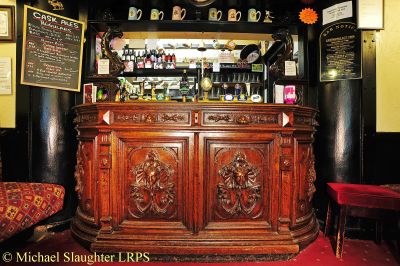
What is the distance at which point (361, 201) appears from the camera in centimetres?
208

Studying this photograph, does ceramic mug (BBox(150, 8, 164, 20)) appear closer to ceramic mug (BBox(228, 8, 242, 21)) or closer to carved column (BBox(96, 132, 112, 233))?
ceramic mug (BBox(228, 8, 242, 21))

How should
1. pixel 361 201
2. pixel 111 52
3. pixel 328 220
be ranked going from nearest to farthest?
pixel 361 201, pixel 328 220, pixel 111 52

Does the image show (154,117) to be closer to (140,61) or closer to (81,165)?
(81,165)

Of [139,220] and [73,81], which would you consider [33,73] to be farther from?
[139,220]

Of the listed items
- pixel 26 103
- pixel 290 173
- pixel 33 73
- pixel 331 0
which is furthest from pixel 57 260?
pixel 331 0

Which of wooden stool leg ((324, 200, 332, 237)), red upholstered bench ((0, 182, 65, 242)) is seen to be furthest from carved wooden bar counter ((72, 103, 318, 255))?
wooden stool leg ((324, 200, 332, 237))

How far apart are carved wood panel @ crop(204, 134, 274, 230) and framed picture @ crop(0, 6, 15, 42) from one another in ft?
7.54

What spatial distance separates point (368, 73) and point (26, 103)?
3.39 m

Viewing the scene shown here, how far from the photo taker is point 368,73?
2627 millimetres

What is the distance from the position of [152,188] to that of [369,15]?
8.66ft

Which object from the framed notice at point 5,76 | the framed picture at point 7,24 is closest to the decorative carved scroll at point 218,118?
the framed notice at point 5,76

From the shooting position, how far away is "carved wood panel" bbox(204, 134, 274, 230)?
2.18 meters

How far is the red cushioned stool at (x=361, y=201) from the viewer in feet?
6.63

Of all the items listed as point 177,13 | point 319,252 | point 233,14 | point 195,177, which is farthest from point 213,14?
point 319,252
